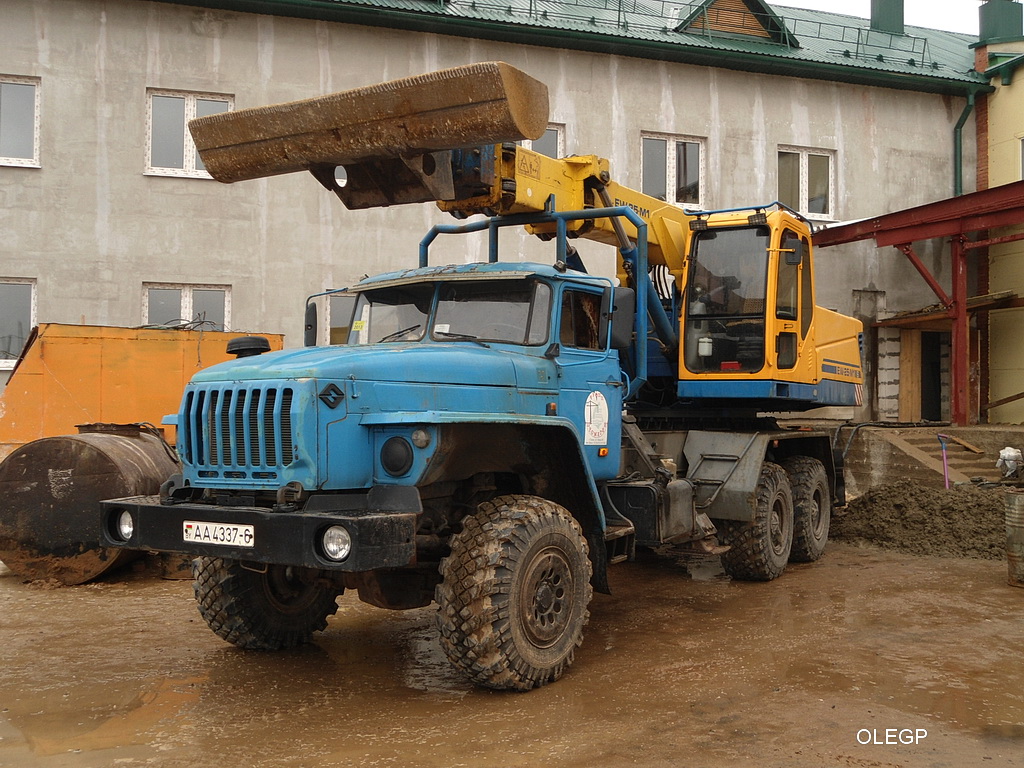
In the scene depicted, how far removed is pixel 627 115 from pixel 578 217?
905cm

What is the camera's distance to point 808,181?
17.2 meters

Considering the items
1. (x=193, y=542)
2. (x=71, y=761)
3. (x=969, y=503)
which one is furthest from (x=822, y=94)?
(x=71, y=761)

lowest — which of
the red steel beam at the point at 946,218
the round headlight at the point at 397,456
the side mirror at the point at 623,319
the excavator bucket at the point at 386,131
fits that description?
the round headlight at the point at 397,456

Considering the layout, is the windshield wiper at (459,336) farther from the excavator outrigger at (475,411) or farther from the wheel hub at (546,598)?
the wheel hub at (546,598)

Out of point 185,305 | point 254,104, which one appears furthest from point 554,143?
point 185,305

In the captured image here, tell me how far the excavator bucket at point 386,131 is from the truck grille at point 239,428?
178 cm

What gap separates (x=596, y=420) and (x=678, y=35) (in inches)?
468

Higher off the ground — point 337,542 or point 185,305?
point 185,305

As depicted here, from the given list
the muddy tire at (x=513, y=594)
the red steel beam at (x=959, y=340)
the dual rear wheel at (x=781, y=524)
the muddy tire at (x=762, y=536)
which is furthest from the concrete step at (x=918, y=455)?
the muddy tire at (x=513, y=594)

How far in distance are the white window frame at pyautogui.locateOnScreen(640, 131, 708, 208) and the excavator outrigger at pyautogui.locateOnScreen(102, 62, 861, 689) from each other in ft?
24.9

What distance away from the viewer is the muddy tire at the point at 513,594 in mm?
5012

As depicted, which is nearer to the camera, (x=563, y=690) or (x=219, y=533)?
(x=219, y=533)

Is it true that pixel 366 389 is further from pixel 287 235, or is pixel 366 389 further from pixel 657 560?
pixel 287 235

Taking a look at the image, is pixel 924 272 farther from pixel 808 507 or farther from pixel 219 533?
pixel 219 533
